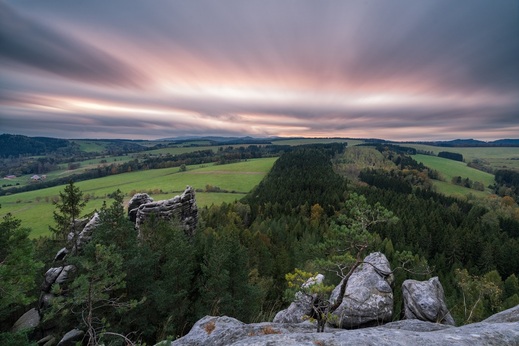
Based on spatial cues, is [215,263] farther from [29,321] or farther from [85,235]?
[29,321]

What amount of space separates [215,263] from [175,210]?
2530 cm

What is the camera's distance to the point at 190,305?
28656mm

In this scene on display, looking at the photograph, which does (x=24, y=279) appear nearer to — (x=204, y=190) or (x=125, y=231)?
(x=125, y=231)

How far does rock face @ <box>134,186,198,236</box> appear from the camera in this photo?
44.5 metres

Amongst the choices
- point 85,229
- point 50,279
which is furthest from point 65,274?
point 85,229

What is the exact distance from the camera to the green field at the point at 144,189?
109m

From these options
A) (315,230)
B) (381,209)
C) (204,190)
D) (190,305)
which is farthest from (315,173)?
(381,209)

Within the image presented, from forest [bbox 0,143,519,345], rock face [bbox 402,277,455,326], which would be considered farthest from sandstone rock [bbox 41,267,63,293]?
rock face [bbox 402,277,455,326]

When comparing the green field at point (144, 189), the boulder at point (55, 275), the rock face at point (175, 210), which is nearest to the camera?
the boulder at point (55, 275)

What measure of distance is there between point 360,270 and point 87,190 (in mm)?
163423

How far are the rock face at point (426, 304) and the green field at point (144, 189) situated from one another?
104706mm

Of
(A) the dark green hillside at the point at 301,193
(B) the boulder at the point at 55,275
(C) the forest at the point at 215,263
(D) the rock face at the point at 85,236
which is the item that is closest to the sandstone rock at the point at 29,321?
(C) the forest at the point at 215,263

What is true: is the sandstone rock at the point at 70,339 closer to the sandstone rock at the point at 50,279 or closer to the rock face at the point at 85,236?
the sandstone rock at the point at 50,279

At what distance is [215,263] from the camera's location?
89.8 ft
